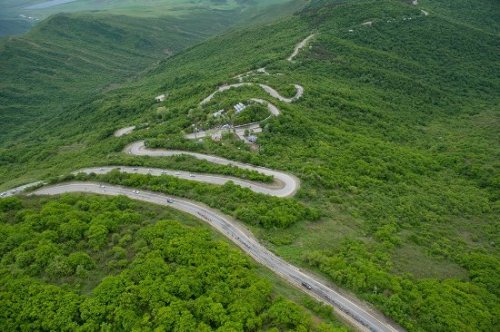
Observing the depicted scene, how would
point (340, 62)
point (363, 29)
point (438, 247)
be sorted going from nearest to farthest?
point (438, 247)
point (340, 62)
point (363, 29)

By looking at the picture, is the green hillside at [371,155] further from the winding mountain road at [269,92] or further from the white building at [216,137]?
the winding mountain road at [269,92]

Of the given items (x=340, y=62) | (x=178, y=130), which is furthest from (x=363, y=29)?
(x=178, y=130)

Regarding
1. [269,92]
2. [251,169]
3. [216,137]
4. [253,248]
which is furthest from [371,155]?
[253,248]

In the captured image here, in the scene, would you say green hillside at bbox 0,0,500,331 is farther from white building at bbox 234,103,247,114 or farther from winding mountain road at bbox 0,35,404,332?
white building at bbox 234,103,247,114

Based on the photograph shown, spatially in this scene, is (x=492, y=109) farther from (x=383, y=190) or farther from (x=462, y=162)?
(x=383, y=190)

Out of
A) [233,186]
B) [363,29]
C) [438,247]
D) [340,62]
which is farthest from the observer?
[363,29]

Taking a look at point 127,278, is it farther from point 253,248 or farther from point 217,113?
point 217,113

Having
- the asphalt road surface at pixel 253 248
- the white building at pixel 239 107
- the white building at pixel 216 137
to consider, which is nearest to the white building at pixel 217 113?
the white building at pixel 239 107
